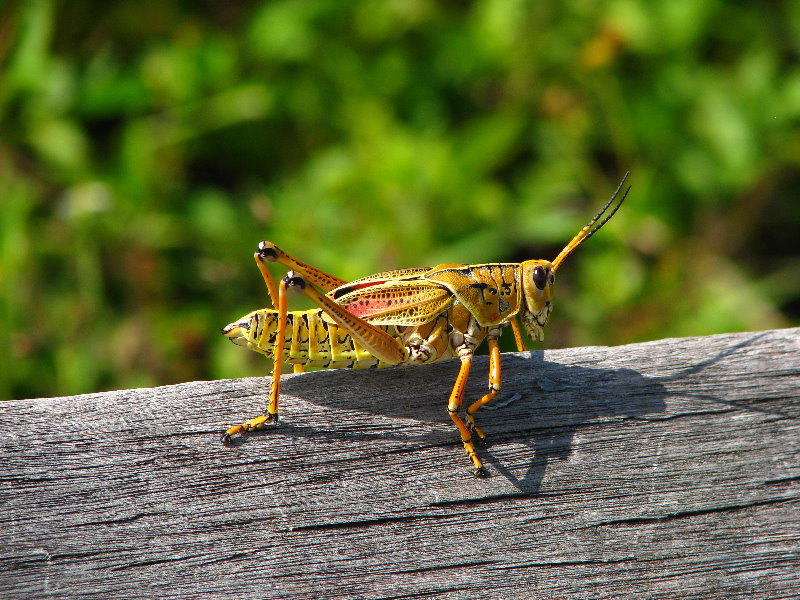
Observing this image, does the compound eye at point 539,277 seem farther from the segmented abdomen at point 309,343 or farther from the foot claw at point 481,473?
the foot claw at point 481,473

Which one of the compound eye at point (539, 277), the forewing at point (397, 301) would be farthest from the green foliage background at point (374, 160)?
the compound eye at point (539, 277)

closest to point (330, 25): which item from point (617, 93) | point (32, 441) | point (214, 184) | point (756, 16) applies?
point (214, 184)

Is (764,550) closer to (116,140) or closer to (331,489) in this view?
(331,489)

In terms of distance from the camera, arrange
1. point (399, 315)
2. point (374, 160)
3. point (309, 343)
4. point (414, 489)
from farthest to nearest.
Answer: point (374, 160) → point (399, 315) → point (309, 343) → point (414, 489)

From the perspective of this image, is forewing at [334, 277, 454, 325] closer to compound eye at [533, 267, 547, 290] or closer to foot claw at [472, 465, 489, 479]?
compound eye at [533, 267, 547, 290]

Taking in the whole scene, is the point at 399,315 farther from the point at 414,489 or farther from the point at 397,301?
the point at 414,489

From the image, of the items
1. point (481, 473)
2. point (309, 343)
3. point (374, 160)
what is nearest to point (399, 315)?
point (309, 343)

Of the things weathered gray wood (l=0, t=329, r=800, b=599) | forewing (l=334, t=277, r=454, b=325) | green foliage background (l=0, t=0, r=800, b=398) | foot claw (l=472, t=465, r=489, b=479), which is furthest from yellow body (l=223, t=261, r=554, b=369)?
green foliage background (l=0, t=0, r=800, b=398)
